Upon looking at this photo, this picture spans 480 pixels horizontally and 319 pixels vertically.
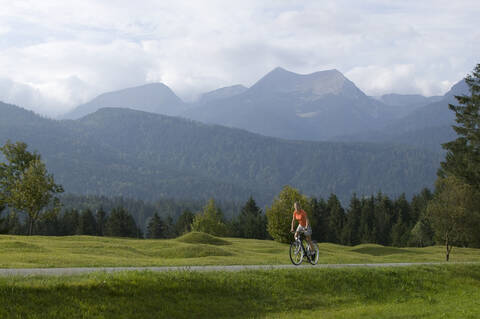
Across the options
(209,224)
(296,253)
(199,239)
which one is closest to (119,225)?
(209,224)

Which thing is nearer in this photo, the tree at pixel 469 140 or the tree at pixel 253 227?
the tree at pixel 469 140

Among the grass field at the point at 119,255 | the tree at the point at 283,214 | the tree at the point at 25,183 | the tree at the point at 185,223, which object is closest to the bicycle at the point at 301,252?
the grass field at the point at 119,255

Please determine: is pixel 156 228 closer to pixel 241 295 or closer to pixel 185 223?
pixel 185 223

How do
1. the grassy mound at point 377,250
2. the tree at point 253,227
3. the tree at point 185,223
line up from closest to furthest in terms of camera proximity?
the grassy mound at point 377,250
the tree at point 253,227
the tree at point 185,223

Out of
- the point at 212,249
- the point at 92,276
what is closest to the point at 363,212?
the point at 212,249

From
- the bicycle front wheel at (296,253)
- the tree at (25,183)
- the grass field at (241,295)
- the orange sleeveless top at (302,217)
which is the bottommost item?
the grass field at (241,295)

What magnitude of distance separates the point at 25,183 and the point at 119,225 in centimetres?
7138

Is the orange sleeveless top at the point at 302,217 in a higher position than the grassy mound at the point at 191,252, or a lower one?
higher

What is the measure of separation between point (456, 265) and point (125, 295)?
24.3 meters

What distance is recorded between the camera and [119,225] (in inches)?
5320

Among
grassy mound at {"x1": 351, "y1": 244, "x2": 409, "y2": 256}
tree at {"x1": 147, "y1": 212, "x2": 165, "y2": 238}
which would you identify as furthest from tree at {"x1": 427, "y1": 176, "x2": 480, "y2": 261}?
tree at {"x1": 147, "y1": 212, "x2": 165, "y2": 238}

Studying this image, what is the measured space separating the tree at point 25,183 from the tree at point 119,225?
63.9m

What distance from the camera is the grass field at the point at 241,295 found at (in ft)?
58.9

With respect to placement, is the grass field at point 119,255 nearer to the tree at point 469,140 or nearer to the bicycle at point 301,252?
the bicycle at point 301,252
